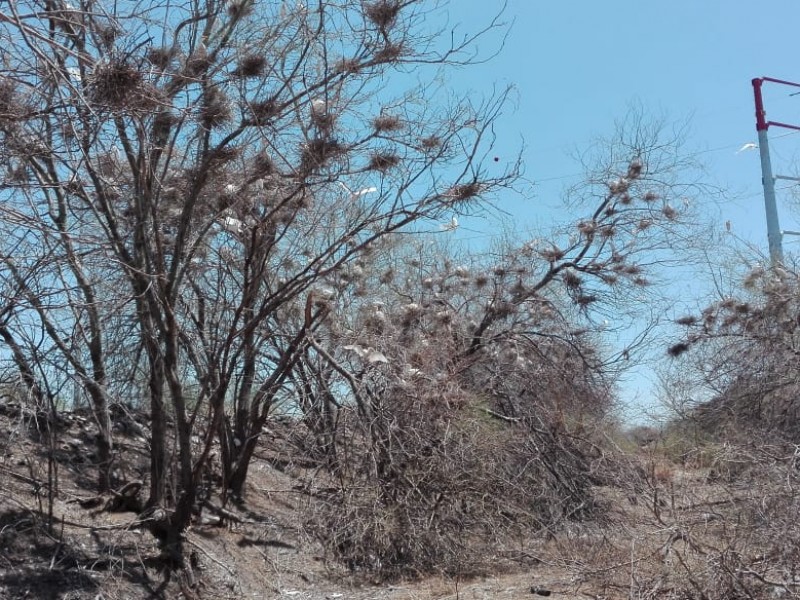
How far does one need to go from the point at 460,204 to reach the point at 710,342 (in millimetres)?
8116

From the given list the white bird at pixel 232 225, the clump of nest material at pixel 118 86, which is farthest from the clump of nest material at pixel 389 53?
the clump of nest material at pixel 118 86

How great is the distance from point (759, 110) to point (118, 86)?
43.7 ft

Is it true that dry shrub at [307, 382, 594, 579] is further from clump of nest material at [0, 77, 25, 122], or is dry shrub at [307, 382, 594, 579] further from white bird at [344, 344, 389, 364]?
clump of nest material at [0, 77, 25, 122]

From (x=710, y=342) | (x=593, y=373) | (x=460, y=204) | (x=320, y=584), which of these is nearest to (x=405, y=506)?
(x=320, y=584)

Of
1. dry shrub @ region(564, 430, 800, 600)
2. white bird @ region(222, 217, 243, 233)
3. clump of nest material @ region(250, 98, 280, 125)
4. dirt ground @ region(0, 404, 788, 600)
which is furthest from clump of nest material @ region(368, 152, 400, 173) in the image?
dry shrub @ region(564, 430, 800, 600)

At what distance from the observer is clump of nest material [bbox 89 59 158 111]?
556 centimetres

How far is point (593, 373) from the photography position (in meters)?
13.9

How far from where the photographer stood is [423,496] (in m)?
8.87

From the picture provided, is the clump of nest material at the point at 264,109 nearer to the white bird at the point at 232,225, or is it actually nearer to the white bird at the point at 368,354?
the white bird at the point at 232,225

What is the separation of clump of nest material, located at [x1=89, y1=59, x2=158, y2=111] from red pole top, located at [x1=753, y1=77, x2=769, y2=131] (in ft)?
42.5

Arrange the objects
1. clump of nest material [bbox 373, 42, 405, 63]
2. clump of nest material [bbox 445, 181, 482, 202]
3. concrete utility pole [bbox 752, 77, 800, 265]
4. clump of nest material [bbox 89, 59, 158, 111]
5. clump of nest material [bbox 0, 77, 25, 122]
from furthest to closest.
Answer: concrete utility pole [bbox 752, 77, 800, 265], clump of nest material [bbox 445, 181, 482, 202], clump of nest material [bbox 373, 42, 405, 63], clump of nest material [bbox 0, 77, 25, 122], clump of nest material [bbox 89, 59, 158, 111]

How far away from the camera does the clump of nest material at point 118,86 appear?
5562 millimetres

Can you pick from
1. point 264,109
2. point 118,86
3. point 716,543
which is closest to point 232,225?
point 264,109

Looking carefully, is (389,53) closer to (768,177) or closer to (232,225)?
(232,225)
